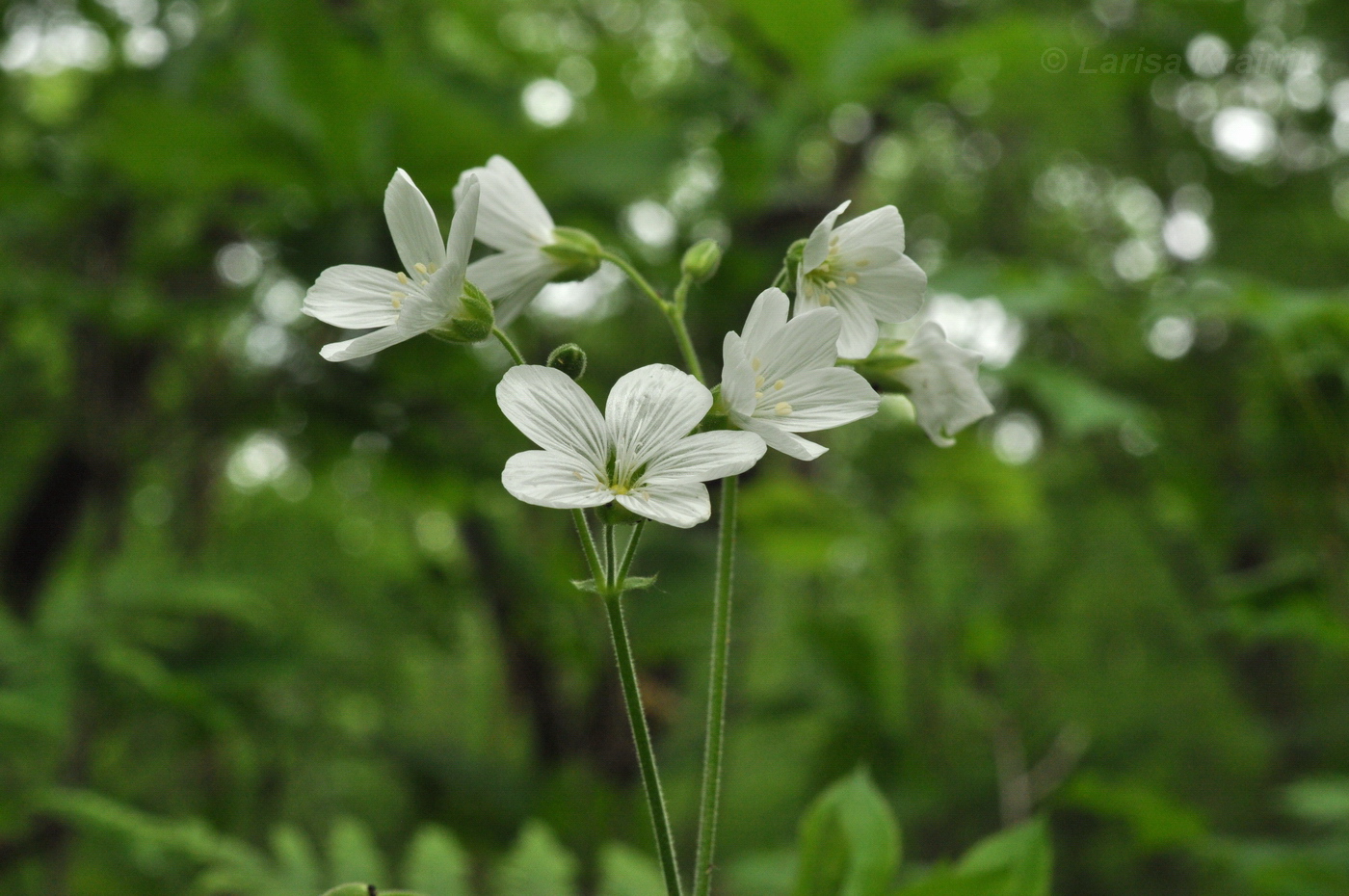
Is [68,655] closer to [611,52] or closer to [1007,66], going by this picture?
[611,52]

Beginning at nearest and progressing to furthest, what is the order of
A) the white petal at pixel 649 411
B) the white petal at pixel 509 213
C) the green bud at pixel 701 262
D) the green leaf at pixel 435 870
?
the white petal at pixel 649 411
the green bud at pixel 701 262
the white petal at pixel 509 213
the green leaf at pixel 435 870

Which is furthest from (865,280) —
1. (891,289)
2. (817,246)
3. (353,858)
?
(353,858)

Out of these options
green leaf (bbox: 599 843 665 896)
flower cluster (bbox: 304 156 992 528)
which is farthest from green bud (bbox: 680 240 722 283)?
green leaf (bbox: 599 843 665 896)

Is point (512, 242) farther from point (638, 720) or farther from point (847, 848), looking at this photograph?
point (847, 848)

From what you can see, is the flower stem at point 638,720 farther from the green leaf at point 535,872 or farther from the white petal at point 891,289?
the green leaf at point 535,872

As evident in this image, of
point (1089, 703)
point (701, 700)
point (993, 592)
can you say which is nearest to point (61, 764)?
point (701, 700)

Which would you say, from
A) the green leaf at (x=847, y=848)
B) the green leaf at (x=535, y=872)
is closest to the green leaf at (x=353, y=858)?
the green leaf at (x=535, y=872)
